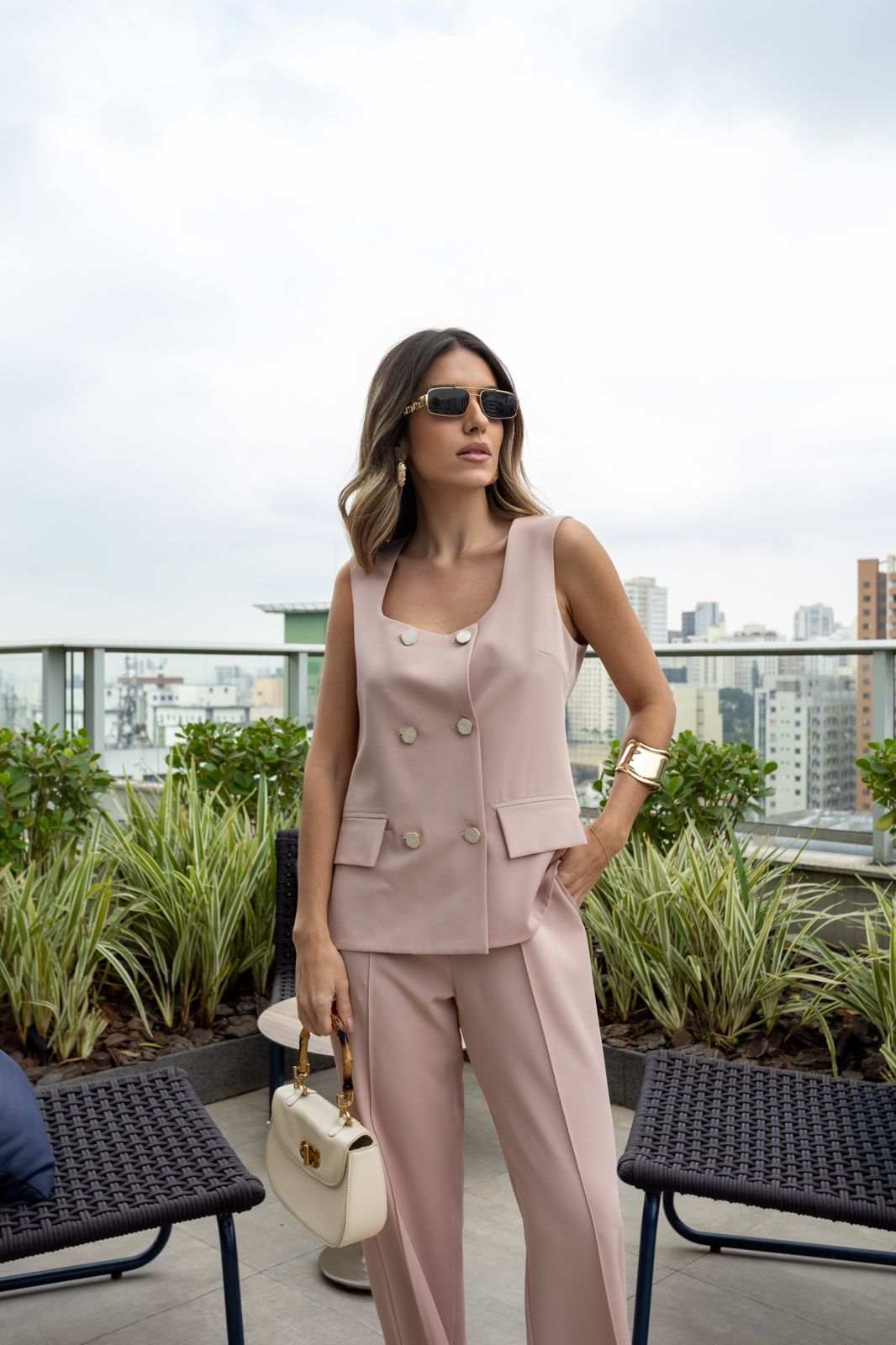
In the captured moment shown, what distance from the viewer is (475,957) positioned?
5.04 ft

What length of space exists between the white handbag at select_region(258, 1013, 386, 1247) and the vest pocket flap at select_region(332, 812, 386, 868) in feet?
0.74

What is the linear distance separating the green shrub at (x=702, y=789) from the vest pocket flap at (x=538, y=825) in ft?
9.78

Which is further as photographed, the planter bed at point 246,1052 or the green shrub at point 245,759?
the green shrub at point 245,759

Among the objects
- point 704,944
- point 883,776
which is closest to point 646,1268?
point 704,944

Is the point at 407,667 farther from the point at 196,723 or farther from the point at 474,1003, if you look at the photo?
the point at 196,723

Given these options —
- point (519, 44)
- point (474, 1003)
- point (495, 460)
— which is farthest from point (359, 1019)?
point (519, 44)

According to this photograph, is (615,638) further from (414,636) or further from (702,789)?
(702,789)

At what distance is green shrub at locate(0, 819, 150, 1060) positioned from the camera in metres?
3.34

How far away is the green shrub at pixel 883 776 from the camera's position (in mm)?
4078

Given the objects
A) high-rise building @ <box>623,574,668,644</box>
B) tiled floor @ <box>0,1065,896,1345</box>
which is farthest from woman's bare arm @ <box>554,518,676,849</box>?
high-rise building @ <box>623,574,668,644</box>

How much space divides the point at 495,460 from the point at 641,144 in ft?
58.9

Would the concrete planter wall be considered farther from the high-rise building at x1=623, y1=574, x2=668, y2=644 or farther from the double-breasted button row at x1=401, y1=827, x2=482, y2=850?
the high-rise building at x1=623, y1=574, x2=668, y2=644

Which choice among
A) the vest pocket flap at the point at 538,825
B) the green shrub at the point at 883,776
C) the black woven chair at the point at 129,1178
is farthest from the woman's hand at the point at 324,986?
the green shrub at the point at 883,776

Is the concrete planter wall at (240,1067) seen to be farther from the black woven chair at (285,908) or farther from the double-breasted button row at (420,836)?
the double-breasted button row at (420,836)
